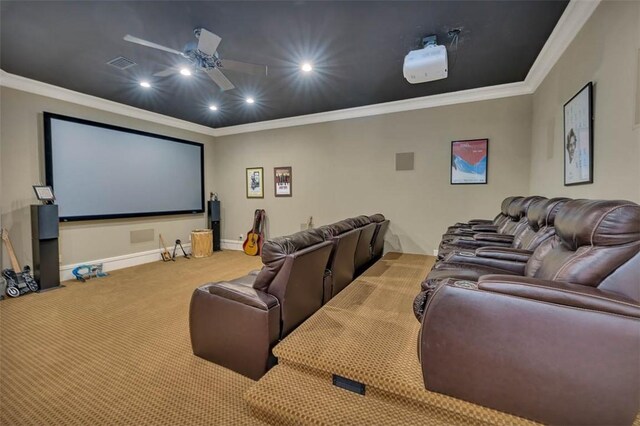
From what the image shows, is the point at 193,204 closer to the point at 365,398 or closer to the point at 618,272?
the point at 365,398

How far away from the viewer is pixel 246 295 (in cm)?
189

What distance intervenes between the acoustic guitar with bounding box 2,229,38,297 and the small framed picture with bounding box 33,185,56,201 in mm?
620

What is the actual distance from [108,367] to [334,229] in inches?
80.9

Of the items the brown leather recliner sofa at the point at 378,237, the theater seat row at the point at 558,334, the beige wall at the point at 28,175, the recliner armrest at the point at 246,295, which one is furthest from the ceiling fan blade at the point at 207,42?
the beige wall at the point at 28,175

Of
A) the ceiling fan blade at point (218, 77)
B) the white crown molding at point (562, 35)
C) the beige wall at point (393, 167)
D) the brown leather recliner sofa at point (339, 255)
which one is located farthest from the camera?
the beige wall at point (393, 167)

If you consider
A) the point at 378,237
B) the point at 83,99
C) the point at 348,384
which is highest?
the point at 83,99

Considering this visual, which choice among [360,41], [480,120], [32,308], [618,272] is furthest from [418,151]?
[32,308]

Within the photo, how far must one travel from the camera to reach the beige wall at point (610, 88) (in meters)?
1.70

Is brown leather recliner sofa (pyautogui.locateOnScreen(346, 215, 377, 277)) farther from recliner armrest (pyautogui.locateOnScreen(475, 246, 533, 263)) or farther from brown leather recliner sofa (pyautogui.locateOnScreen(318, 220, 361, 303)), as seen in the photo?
recliner armrest (pyautogui.locateOnScreen(475, 246, 533, 263))

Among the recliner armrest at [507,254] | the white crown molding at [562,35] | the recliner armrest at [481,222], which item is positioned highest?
the white crown molding at [562,35]

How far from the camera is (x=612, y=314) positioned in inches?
41.2

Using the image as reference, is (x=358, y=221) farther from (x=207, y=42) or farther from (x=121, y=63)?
(x=121, y=63)

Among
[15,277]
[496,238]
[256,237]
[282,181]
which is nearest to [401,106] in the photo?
[282,181]

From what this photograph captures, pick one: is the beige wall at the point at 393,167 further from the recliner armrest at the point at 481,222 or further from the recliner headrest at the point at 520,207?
the recliner headrest at the point at 520,207
